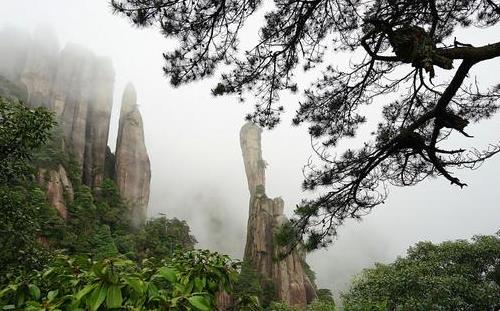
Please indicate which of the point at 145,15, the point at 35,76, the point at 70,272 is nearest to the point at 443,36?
the point at 145,15

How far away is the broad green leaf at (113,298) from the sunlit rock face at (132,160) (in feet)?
151

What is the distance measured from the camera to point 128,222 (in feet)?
132

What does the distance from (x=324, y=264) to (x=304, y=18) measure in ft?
462

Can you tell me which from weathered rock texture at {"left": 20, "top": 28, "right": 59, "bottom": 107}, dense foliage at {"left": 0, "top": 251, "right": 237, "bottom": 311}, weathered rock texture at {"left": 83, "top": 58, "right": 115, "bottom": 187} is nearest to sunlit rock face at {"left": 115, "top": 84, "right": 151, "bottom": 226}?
weathered rock texture at {"left": 83, "top": 58, "right": 115, "bottom": 187}

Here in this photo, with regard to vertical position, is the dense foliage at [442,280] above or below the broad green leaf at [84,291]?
above

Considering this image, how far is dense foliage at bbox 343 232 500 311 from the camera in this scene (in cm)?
1509

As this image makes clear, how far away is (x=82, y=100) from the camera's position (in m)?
50.8

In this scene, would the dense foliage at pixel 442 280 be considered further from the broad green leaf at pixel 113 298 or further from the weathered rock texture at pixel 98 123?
the weathered rock texture at pixel 98 123

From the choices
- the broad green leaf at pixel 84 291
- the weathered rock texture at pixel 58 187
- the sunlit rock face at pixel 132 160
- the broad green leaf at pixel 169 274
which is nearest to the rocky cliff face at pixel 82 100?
the sunlit rock face at pixel 132 160

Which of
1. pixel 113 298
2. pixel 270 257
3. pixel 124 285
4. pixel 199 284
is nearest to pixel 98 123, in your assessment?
pixel 270 257

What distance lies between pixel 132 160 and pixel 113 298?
52894mm

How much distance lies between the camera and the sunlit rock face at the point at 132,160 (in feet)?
161

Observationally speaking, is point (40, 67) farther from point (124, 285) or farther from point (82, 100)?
point (124, 285)

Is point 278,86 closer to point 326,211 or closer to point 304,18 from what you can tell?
point 304,18
